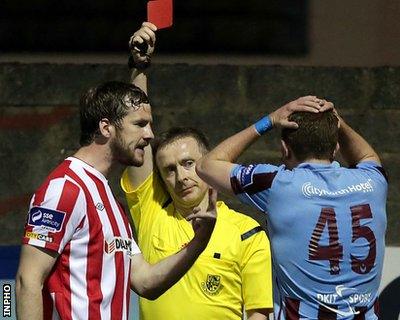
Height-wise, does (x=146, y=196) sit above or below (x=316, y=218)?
above

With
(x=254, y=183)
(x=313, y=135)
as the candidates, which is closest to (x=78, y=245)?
(x=254, y=183)

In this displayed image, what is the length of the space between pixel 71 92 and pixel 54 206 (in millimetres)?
3292

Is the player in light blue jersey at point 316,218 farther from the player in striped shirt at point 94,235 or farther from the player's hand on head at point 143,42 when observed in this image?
the player's hand on head at point 143,42

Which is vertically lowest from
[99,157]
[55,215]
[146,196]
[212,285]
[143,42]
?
[212,285]

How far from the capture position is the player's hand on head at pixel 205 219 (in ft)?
14.7

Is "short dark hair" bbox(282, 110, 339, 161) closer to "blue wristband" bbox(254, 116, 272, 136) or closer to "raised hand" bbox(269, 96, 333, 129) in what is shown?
"raised hand" bbox(269, 96, 333, 129)

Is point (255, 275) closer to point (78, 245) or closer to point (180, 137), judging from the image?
point (180, 137)

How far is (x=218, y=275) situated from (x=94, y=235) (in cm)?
98

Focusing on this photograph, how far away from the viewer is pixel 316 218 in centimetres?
432

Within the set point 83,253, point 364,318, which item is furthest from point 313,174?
point 83,253

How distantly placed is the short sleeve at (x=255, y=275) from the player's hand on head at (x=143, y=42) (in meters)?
0.89

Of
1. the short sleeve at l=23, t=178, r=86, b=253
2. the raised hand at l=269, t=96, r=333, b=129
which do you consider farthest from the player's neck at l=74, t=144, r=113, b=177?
the raised hand at l=269, t=96, r=333, b=129

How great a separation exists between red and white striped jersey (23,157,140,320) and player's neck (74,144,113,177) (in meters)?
0.06

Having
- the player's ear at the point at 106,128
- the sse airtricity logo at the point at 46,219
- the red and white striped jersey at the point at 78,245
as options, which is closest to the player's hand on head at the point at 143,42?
the player's ear at the point at 106,128
